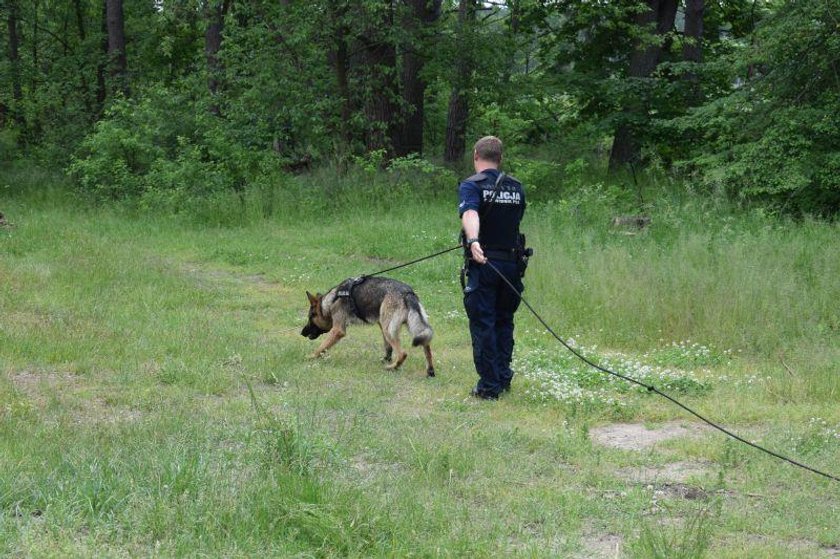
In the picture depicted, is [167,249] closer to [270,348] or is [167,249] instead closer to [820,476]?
[270,348]

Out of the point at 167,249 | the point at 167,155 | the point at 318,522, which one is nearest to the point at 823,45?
the point at 167,249

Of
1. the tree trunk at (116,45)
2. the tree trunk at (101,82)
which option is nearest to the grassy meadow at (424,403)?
the tree trunk at (116,45)

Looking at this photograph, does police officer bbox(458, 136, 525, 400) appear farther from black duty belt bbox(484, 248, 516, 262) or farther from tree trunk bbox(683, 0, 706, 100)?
tree trunk bbox(683, 0, 706, 100)

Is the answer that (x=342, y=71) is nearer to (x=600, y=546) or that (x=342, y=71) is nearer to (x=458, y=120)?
(x=458, y=120)

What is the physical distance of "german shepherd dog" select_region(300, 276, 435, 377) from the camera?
27.2ft

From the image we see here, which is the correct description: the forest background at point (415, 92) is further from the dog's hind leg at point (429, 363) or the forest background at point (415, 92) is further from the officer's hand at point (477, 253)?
the officer's hand at point (477, 253)

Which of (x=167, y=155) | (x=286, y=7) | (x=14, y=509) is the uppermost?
(x=286, y=7)

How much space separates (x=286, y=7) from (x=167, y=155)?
4603mm

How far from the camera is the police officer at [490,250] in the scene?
7180 mm

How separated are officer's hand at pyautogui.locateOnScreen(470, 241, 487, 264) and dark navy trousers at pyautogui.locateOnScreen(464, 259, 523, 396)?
33cm

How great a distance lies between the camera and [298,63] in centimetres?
2073

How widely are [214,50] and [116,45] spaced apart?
12.3 feet

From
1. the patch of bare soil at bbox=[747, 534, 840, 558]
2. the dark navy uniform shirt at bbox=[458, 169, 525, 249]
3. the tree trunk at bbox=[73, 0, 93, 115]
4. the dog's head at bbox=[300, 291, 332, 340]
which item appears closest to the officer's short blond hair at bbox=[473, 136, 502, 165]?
the dark navy uniform shirt at bbox=[458, 169, 525, 249]

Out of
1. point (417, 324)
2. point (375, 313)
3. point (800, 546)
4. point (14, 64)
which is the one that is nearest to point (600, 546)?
point (800, 546)
